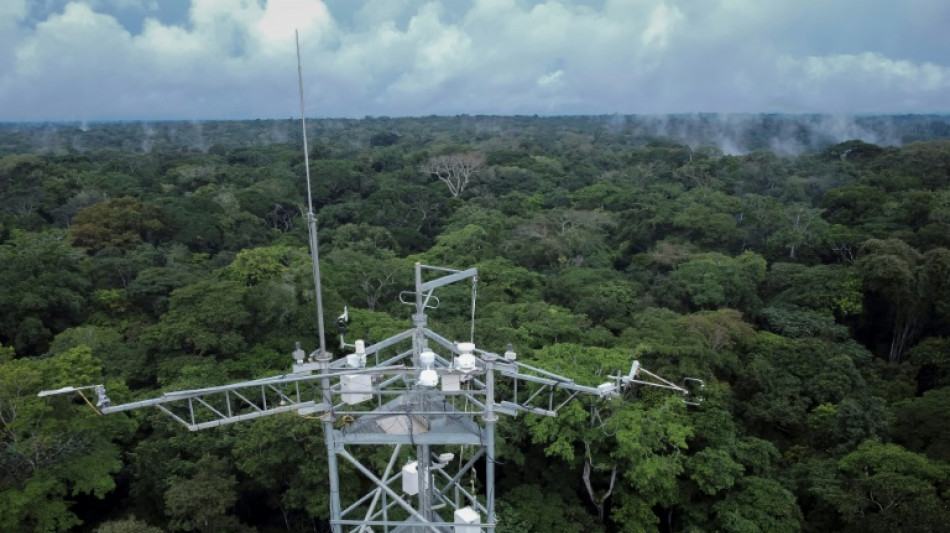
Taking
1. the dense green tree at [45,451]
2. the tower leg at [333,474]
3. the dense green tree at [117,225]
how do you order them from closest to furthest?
the tower leg at [333,474], the dense green tree at [45,451], the dense green tree at [117,225]

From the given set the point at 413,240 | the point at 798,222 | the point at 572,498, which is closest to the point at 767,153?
the point at 798,222

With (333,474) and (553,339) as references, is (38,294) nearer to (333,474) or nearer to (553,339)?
(553,339)

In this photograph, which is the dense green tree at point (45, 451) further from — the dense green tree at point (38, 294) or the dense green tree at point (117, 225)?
the dense green tree at point (117, 225)

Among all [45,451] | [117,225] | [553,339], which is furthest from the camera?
[117,225]

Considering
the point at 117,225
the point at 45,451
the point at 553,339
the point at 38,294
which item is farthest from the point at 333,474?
the point at 117,225

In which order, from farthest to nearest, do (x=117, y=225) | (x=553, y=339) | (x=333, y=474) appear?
(x=117, y=225) < (x=553, y=339) < (x=333, y=474)

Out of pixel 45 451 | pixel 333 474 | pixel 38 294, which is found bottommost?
pixel 45 451

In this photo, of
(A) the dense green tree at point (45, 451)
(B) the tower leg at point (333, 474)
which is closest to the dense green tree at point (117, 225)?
(A) the dense green tree at point (45, 451)

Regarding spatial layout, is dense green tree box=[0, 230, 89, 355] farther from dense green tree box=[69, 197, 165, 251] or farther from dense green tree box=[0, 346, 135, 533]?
dense green tree box=[0, 346, 135, 533]
